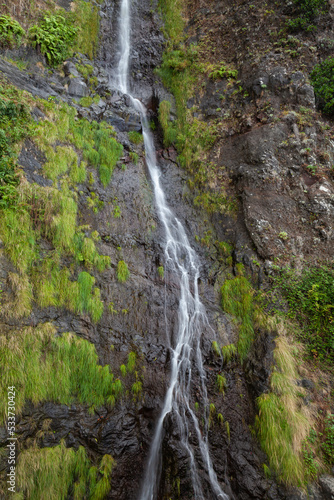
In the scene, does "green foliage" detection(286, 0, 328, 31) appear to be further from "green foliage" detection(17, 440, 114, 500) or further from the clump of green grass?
"green foliage" detection(17, 440, 114, 500)

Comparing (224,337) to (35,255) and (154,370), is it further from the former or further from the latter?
(35,255)

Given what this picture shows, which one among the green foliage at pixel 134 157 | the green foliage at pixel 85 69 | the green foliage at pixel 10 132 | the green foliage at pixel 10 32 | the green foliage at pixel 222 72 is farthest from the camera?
the green foliage at pixel 222 72

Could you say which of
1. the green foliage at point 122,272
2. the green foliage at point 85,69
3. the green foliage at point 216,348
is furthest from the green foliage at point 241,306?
the green foliage at point 85,69

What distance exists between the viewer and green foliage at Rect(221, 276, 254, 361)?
6.17m

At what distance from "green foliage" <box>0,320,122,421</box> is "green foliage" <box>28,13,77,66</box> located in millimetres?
9403

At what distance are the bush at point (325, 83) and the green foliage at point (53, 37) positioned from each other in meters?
9.08

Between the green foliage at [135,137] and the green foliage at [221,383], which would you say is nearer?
the green foliage at [221,383]

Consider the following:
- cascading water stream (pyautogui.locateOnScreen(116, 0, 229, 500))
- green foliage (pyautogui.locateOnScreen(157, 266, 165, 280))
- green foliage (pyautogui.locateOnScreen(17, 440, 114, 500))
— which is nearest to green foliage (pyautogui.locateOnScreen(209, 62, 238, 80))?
cascading water stream (pyautogui.locateOnScreen(116, 0, 229, 500))

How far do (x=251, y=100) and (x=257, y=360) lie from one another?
916 cm

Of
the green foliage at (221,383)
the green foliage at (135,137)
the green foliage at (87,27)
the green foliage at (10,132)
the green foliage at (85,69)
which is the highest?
the green foliage at (87,27)

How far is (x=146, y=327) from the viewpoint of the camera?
20.4 feet

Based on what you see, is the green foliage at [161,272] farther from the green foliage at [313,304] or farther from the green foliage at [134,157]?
the green foliage at [134,157]

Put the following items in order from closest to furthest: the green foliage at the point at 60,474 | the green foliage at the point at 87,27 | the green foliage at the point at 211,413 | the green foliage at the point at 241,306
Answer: the green foliage at the point at 60,474 → the green foliage at the point at 211,413 → the green foliage at the point at 241,306 → the green foliage at the point at 87,27

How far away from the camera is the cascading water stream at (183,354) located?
Answer: 464 cm
